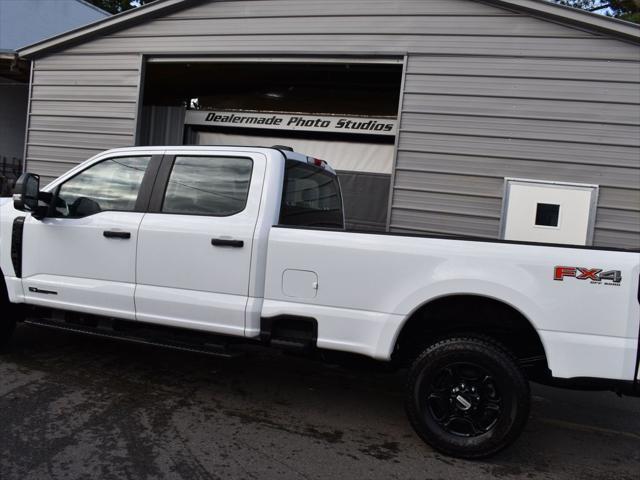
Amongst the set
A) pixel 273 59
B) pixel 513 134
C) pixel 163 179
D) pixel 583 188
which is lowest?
pixel 163 179

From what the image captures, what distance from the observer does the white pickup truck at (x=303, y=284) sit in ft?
10.4

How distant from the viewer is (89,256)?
4262 mm

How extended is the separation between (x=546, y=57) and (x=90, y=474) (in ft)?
22.9

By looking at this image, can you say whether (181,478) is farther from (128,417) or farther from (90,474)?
(128,417)

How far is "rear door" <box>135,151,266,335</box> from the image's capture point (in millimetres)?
3809

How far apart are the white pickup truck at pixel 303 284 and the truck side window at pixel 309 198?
0.02 metres

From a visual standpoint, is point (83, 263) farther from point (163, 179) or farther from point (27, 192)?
point (163, 179)

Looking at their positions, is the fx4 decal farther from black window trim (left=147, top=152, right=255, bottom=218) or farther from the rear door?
black window trim (left=147, top=152, right=255, bottom=218)

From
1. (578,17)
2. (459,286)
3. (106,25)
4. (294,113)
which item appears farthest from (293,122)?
(459,286)

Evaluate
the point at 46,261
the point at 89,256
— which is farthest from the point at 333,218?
the point at 46,261

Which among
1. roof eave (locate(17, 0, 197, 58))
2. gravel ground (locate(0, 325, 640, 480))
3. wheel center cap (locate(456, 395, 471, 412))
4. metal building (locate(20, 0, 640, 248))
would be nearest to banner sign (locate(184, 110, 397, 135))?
metal building (locate(20, 0, 640, 248))

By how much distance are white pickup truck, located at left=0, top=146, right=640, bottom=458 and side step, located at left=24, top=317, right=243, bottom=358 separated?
0.05 feet

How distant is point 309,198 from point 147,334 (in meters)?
1.68

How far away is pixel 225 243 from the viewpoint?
150 inches
